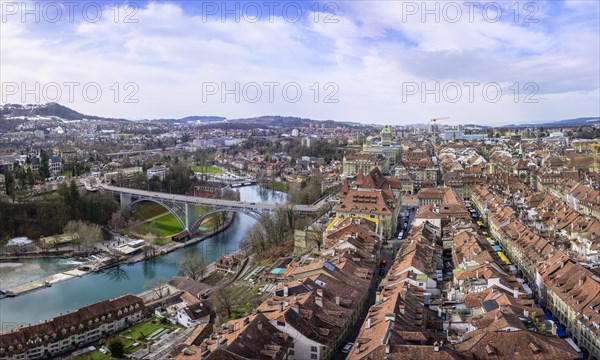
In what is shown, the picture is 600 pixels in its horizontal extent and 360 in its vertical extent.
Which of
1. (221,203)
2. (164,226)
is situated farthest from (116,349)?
(164,226)

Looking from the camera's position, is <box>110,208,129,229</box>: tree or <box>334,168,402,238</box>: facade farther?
<box>110,208,129,229</box>: tree

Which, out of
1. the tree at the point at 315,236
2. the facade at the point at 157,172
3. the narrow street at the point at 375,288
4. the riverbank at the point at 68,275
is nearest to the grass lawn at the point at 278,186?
the facade at the point at 157,172

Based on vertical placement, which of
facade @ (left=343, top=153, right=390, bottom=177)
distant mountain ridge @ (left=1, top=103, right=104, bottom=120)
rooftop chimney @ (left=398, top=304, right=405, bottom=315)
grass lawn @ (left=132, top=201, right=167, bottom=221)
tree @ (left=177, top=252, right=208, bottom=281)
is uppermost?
distant mountain ridge @ (left=1, top=103, right=104, bottom=120)

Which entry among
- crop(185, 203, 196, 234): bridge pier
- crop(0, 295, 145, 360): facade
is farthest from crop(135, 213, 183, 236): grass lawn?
crop(0, 295, 145, 360): facade

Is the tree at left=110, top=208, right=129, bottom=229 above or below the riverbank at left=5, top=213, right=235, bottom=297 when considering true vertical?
above

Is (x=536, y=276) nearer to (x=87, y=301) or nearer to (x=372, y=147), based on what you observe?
(x=87, y=301)

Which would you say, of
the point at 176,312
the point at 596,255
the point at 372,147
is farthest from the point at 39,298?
the point at 372,147

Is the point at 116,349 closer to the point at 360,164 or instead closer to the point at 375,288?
the point at 375,288

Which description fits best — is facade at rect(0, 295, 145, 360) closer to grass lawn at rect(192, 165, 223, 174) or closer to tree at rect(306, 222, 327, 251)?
tree at rect(306, 222, 327, 251)
